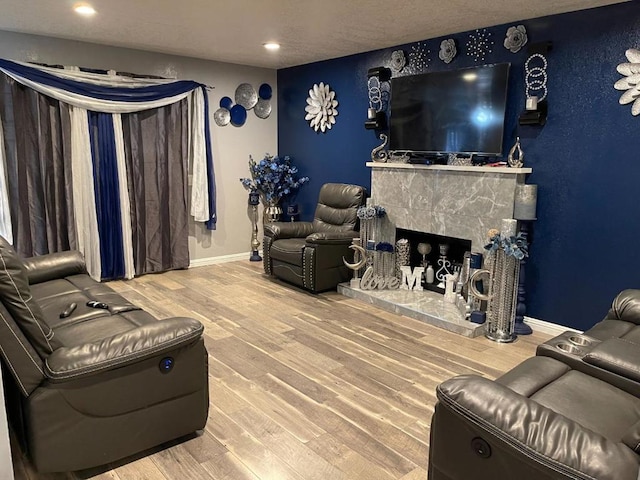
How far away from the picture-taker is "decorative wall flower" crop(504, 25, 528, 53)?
12.0 feet

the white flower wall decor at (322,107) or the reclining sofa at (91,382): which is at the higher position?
the white flower wall decor at (322,107)

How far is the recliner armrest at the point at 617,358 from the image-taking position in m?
1.87

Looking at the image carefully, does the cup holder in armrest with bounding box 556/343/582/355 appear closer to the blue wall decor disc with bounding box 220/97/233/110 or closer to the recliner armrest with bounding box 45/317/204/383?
the recliner armrest with bounding box 45/317/204/383

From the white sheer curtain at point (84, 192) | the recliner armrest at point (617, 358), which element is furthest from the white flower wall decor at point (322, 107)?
the recliner armrest at point (617, 358)

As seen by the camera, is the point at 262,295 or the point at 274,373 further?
the point at 262,295

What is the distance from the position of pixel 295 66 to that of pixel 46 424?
16.2ft

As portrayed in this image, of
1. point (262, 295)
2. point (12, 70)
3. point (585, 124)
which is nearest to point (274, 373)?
point (262, 295)

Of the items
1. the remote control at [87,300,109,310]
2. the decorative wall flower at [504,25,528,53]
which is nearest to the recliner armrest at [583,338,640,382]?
the remote control at [87,300,109,310]

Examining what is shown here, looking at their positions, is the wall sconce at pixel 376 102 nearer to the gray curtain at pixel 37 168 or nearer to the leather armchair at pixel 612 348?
the leather armchair at pixel 612 348

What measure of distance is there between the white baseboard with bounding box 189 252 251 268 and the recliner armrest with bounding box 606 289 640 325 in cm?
438

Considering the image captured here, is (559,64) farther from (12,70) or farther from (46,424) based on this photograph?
(12,70)

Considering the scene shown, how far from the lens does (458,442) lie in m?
1.55

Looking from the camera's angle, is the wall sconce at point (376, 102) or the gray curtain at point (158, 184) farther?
the gray curtain at point (158, 184)

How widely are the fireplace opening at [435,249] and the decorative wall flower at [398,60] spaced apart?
1.55 metres
